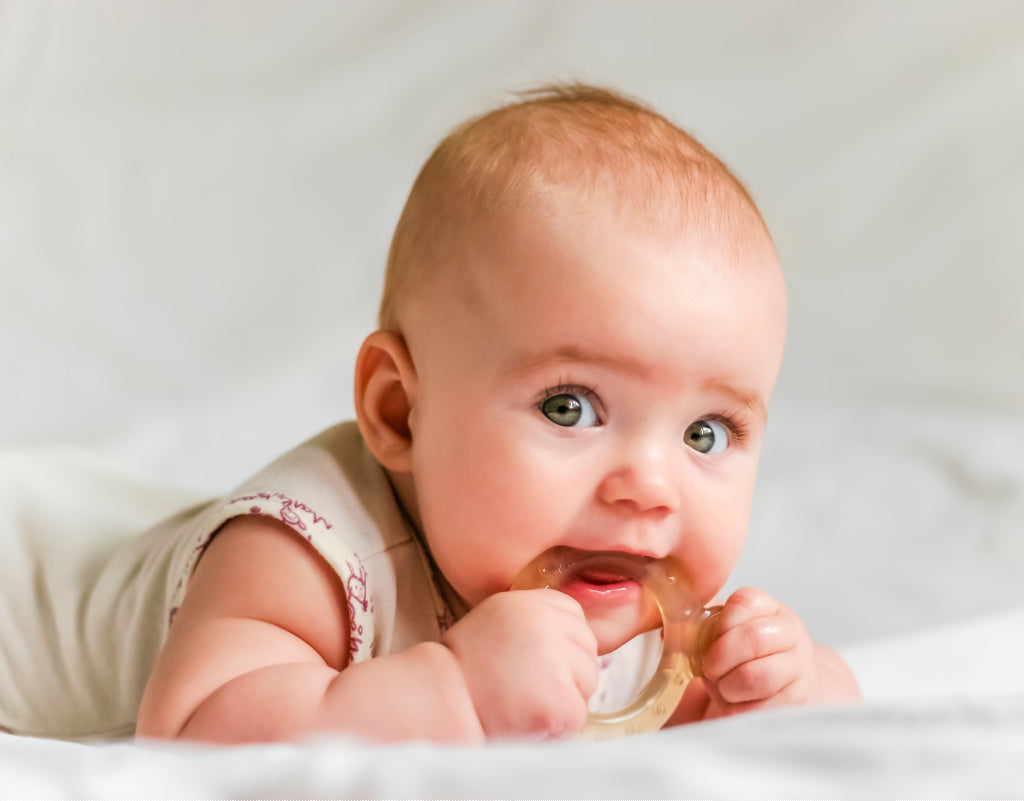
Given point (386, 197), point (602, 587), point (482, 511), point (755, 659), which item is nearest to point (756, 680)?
point (755, 659)

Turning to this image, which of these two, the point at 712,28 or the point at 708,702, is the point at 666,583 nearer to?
the point at 708,702

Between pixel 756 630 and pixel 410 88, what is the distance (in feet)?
5.48

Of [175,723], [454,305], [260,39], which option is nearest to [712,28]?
[260,39]

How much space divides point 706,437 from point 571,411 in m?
0.14

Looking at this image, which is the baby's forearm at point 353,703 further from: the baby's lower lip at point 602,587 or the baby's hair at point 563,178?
the baby's hair at point 563,178

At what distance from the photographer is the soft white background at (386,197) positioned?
6.67ft

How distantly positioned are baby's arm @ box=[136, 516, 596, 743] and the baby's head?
0.11 metres

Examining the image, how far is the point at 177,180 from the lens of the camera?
236 cm

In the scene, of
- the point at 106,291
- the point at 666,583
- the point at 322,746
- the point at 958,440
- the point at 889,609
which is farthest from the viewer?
the point at 106,291

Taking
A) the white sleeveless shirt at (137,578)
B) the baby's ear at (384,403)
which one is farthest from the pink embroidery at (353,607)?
the baby's ear at (384,403)

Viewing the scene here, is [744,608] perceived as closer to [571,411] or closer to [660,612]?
[660,612]

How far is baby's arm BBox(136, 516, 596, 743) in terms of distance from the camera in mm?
830

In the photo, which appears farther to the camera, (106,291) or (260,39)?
(260,39)

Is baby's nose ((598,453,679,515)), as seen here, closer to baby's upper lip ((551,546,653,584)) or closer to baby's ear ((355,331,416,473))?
A: baby's upper lip ((551,546,653,584))
